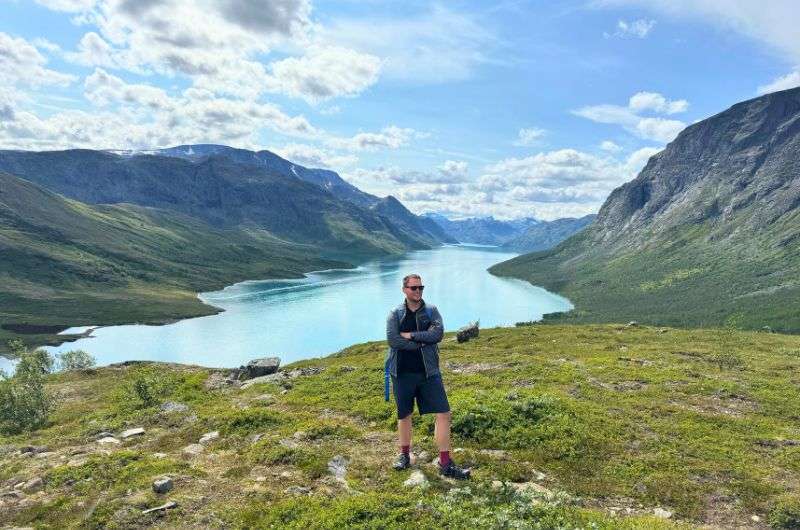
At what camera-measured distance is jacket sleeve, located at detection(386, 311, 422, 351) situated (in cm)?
1342

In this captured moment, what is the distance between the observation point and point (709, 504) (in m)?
13.0

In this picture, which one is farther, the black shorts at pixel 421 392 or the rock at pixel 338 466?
the rock at pixel 338 466

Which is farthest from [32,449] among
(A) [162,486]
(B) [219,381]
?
(B) [219,381]

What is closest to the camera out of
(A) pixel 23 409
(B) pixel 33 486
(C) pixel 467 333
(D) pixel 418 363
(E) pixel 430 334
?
(E) pixel 430 334

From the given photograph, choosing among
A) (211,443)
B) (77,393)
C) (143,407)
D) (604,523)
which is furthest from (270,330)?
(604,523)

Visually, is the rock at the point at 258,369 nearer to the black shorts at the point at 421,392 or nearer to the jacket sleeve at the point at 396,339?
the black shorts at the point at 421,392

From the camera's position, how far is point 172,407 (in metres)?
26.8

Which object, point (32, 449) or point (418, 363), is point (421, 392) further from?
point (32, 449)

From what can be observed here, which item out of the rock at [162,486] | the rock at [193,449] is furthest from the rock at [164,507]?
the rock at [193,449]

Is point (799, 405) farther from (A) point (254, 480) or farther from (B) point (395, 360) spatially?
(A) point (254, 480)

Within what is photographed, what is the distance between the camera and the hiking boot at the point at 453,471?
1325cm

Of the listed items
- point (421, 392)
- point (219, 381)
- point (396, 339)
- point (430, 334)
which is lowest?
point (219, 381)

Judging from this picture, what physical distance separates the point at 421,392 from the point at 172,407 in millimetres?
19276

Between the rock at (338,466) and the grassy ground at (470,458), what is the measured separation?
0.61 ft
